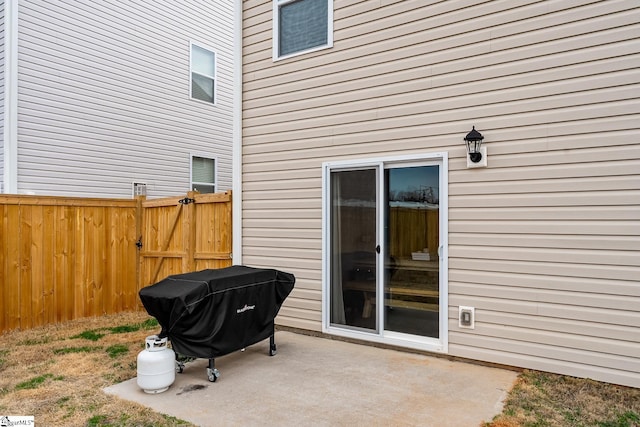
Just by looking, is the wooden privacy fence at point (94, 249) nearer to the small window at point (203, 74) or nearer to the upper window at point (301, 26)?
the upper window at point (301, 26)

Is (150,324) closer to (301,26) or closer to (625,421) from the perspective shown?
(301,26)

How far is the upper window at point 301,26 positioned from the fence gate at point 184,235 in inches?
85.1

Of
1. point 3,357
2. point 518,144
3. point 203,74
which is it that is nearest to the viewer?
point 518,144

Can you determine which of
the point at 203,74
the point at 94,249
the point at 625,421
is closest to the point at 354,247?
the point at 625,421

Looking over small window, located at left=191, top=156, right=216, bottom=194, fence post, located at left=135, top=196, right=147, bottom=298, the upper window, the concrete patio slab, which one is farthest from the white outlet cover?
small window, located at left=191, top=156, right=216, bottom=194

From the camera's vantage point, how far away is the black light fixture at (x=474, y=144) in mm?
4047

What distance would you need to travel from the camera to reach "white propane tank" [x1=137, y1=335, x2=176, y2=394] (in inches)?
136

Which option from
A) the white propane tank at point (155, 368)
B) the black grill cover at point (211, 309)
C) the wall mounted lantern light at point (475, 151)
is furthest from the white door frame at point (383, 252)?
the white propane tank at point (155, 368)

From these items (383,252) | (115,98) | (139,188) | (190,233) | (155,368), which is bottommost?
(155,368)

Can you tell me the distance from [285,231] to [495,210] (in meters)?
2.57

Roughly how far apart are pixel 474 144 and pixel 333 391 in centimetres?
262

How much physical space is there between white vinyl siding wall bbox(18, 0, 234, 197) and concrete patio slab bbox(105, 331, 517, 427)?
200 inches

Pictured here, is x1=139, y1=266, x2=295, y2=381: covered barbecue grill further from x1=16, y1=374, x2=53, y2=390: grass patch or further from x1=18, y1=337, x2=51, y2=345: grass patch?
x1=18, y1=337, x2=51, y2=345: grass patch

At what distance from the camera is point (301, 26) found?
5.42m
